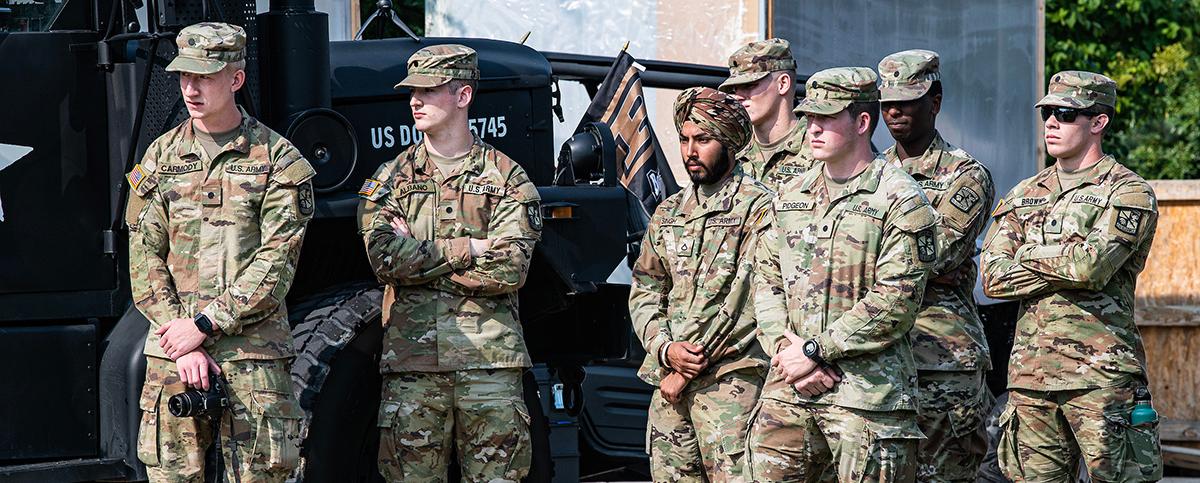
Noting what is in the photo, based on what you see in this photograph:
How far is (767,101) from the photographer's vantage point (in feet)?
21.6

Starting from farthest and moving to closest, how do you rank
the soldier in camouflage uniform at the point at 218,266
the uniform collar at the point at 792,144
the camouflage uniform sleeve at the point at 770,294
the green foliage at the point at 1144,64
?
1. the green foliage at the point at 1144,64
2. the uniform collar at the point at 792,144
3. the soldier in camouflage uniform at the point at 218,266
4. the camouflage uniform sleeve at the point at 770,294

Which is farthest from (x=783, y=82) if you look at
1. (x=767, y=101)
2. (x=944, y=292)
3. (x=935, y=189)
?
(x=944, y=292)

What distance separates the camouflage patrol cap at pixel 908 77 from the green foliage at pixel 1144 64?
12.4 metres

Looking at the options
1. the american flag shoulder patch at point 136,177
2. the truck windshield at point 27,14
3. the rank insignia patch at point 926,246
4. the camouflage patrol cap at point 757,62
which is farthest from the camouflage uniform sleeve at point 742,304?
the truck windshield at point 27,14

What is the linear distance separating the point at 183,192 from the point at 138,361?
62 centimetres

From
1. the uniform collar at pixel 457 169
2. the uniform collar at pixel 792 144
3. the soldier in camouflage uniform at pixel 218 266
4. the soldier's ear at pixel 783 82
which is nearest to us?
the soldier in camouflage uniform at pixel 218 266

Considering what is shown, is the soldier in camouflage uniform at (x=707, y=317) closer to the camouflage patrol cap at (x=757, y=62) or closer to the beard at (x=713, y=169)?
the beard at (x=713, y=169)

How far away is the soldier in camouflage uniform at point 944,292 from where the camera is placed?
5.91 metres

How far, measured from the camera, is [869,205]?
5031 millimetres

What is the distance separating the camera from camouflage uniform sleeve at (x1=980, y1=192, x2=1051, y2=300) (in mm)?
5930

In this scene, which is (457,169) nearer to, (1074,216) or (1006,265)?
(1006,265)

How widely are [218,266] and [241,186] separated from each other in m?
0.26

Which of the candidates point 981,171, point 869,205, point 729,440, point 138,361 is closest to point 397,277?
point 138,361

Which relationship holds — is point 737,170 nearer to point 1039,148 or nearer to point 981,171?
point 981,171
